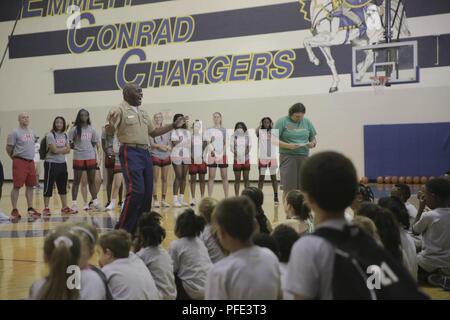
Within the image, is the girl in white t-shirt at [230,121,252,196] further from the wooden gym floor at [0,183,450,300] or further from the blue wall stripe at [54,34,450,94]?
the blue wall stripe at [54,34,450,94]

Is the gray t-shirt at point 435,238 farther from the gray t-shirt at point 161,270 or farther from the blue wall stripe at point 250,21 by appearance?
the blue wall stripe at point 250,21

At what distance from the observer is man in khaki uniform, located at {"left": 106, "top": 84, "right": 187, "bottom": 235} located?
541 cm

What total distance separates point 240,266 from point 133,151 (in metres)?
3.56

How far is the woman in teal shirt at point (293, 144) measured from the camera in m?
7.52

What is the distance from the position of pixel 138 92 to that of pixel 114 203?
4.71 m

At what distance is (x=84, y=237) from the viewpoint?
8.94 feet

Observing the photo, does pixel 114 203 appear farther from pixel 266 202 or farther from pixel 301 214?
pixel 301 214

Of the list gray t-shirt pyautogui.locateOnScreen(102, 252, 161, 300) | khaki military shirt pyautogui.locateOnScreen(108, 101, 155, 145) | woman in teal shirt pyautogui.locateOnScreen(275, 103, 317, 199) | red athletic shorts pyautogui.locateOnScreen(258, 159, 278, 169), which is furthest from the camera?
red athletic shorts pyautogui.locateOnScreen(258, 159, 278, 169)

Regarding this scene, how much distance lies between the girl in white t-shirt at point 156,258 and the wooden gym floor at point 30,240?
25.4 inches

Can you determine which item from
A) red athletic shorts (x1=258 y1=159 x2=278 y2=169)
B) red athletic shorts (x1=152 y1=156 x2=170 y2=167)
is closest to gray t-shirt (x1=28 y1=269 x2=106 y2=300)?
red athletic shorts (x1=152 y1=156 x2=170 y2=167)

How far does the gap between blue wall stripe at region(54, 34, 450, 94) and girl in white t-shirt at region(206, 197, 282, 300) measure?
1188cm

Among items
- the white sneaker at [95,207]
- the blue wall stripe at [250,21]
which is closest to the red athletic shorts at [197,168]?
the white sneaker at [95,207]

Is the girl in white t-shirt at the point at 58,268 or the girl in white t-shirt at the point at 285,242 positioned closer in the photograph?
the girl in white t-shirt at the point at 58,268
